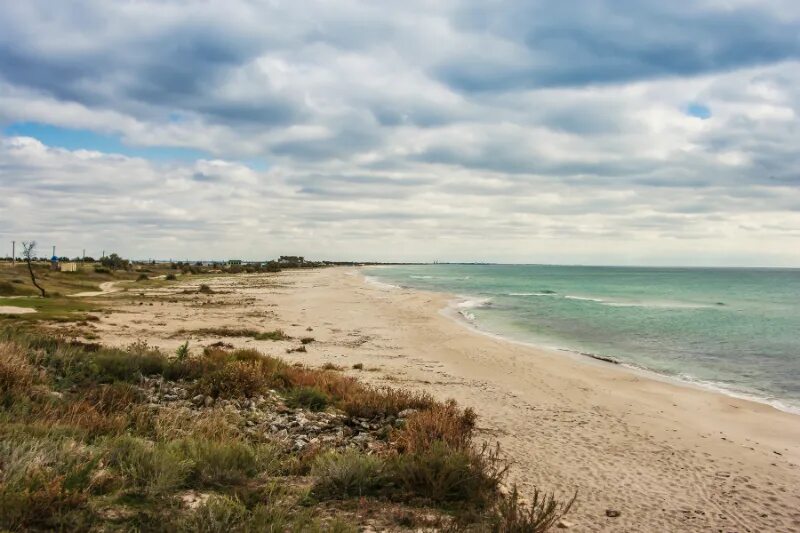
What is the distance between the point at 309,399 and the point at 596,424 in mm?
6573

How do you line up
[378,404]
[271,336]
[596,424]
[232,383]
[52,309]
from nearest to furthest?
[378,404]
[232,383]
[596,424]
[271,336]
[52,309]

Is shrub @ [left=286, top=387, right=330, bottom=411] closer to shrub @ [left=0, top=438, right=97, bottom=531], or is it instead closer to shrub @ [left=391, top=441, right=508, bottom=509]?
shrub @ [left=391, top=441, right=508, bottom=509]

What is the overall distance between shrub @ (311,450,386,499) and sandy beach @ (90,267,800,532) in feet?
8.03

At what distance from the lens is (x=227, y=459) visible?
6246 mm

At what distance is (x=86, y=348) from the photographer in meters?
13.2

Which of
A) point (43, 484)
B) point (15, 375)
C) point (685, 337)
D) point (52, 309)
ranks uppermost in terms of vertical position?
point (15, 375)

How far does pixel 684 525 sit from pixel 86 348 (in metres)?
13.2

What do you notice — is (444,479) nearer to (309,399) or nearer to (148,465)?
(148,465)

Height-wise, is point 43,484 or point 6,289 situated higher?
point 43,484

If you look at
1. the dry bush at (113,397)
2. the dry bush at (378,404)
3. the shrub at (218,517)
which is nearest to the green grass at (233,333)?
the dry bush at (113,397)

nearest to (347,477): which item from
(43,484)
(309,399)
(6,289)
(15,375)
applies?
(43,484)

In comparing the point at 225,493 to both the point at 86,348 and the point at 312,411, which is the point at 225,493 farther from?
the point at 86,348

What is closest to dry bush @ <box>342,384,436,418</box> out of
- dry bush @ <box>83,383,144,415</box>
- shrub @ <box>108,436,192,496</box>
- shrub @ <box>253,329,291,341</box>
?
dry bush @ <box>83,383,144,415</box>

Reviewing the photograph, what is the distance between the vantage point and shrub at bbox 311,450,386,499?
614cm
